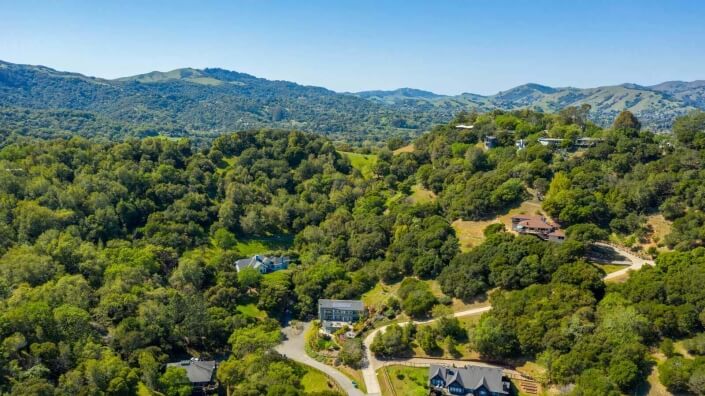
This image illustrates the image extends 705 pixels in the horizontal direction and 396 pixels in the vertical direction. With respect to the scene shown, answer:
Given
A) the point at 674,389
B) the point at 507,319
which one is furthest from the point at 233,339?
the point at 674,389

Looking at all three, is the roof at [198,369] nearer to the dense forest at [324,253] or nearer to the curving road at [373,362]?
the dense forest at [324,253]

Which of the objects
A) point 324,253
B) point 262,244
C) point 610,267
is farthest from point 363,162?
point 610,267

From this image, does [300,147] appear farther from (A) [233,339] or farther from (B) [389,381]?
(B) [389,381]

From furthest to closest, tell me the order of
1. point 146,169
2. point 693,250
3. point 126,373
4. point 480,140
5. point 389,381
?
point 480,140 → point 146,169 → point 693,250 → point 389,381 → point 126,373

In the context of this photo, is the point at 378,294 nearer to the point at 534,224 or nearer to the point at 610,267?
the point at 534,224

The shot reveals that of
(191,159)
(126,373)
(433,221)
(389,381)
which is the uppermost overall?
(191,159)

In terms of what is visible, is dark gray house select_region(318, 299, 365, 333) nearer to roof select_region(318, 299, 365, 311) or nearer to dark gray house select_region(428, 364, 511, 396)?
roof select_region(318, 299, 365, 311)

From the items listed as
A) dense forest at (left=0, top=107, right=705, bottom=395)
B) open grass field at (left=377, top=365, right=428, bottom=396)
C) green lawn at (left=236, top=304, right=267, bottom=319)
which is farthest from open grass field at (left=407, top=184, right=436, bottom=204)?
open grass field at (left=377, top=365, right=428, bottom=396)

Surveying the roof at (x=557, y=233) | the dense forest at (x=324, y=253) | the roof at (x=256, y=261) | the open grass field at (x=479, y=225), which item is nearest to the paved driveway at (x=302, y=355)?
the dense forest at (x=324, y=253)
